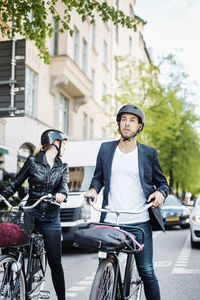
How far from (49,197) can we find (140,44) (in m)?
44.8

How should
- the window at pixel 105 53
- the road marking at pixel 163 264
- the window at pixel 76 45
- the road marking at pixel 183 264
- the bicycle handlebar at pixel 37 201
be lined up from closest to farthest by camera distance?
the bicycle handlebar at pixel 37 201 < the road marking at pixel 183 264 < the road marking at pixel 163 264 < the window at pixel 76 45 < the window at pixel 105 53

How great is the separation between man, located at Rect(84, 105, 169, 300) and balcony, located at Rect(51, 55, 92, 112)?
17.0 metres

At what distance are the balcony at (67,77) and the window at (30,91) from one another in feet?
4.71

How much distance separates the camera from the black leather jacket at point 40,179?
438cm

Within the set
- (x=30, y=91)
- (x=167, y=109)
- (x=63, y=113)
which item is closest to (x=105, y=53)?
(x=167, y=109)

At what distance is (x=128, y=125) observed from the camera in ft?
12.3

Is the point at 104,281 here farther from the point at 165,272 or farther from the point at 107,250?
the point at 165,272

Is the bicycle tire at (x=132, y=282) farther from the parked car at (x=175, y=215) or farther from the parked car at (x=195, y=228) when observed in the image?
the parked car at (x=175, y=215)

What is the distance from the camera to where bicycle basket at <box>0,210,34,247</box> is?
3779 mm

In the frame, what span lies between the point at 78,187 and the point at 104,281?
7.94 metres

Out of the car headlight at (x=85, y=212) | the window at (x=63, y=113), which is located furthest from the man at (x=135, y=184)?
the window at (x=63, y=113)

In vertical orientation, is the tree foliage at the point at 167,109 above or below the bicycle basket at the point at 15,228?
above

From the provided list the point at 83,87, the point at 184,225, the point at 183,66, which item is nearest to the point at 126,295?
the point at 184,225

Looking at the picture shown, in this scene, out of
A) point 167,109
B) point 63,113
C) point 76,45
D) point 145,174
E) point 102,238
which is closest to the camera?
point 102,238
